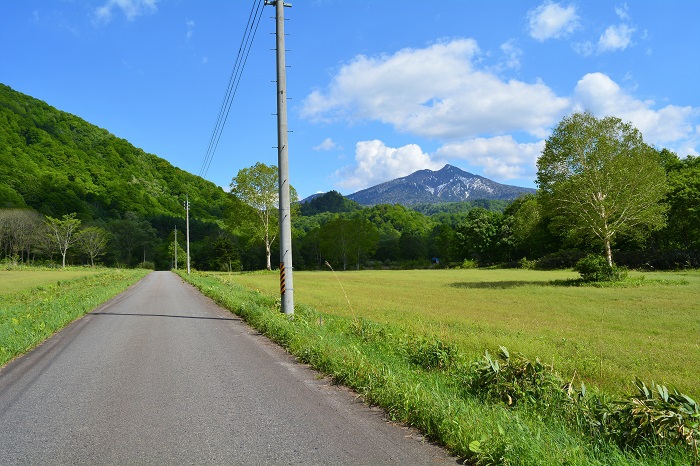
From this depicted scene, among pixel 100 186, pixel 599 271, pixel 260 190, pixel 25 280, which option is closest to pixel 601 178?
pixel 599 271

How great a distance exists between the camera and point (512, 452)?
3867 millimetres

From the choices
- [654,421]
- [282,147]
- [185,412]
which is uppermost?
[282,147]

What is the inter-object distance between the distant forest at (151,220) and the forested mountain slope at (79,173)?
0.86 ft

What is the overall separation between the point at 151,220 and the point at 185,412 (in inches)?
5057

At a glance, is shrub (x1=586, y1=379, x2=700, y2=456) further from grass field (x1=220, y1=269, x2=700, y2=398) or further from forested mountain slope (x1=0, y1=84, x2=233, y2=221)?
forested mountain slope (x1=0, y1=84, x2=233, y2=221)

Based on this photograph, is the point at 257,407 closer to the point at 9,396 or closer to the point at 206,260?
the point at 9,396

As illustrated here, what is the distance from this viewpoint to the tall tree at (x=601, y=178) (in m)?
34.6

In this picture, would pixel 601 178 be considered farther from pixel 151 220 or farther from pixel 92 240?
pixel 151 220

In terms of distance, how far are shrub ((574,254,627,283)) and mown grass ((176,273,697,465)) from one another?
93.6 ft

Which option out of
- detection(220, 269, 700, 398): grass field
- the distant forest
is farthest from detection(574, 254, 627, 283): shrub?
the distant forest

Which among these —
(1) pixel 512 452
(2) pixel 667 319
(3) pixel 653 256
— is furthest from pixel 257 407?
(3) pixel 653 256

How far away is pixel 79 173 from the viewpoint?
359 feet

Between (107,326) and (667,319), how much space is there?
17915 millimetres

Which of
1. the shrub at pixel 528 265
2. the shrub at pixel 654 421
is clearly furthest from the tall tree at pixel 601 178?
the shrub at pixel 654 421
